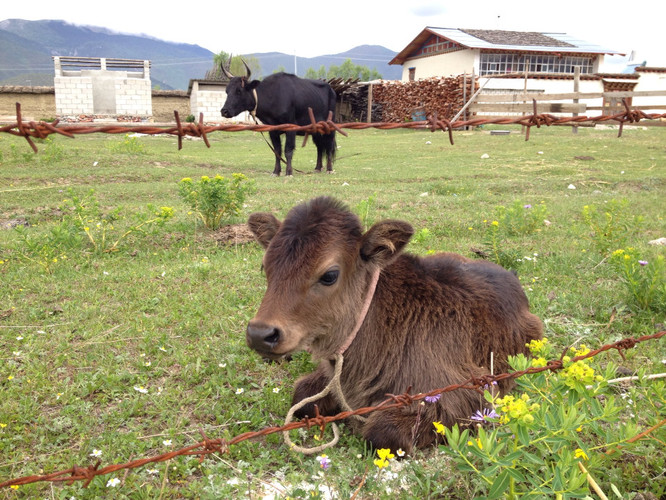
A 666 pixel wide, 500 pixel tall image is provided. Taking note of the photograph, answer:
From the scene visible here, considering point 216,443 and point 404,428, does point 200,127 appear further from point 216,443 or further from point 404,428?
point 404,428

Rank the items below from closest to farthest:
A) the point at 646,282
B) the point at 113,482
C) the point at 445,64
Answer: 1. the point at 113,482
2. the point at 646,282
3. the point at 445,64

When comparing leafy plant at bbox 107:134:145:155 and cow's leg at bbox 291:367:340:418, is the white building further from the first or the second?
cow's leg at bbox 291:367:340:418

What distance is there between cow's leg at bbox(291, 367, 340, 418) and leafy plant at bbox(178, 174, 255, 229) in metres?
3.93

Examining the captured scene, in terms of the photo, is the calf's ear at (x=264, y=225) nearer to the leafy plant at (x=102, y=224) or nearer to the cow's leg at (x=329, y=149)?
the leafy plant at (x=102, y=224)

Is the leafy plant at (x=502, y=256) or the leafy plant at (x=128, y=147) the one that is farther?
the leafy plant at (x=128, y=147)

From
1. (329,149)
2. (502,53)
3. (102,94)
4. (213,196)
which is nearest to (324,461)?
(213,196)

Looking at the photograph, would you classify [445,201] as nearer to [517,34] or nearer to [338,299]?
[338,299]

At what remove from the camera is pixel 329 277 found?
9.50 feet

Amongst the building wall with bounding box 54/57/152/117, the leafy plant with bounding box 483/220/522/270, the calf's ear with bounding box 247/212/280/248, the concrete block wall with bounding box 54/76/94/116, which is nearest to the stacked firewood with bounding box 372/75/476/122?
the building wall with bounding box 54/57/152/117

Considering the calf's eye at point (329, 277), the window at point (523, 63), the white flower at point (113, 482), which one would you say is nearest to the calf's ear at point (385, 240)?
the calf's eye at point (329, 277)

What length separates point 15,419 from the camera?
3.19 m

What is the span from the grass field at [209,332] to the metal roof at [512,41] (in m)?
28.2

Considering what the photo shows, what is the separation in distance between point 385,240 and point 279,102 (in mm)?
13118

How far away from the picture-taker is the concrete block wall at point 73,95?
32531 mm
